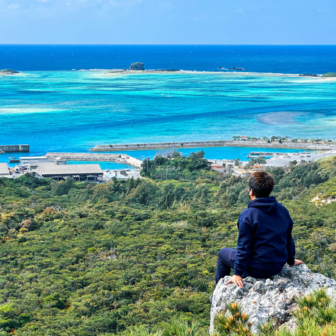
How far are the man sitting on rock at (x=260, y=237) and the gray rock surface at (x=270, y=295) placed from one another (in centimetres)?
9

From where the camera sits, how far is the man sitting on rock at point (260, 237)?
4.30m

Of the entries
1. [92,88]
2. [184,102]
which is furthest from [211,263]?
[92,88]

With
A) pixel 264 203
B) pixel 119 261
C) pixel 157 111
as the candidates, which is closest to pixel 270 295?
pixel 264 203

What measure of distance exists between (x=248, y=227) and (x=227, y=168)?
32692mm

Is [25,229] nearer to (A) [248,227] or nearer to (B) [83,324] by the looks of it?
(B) [83,324]

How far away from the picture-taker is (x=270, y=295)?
4.35m

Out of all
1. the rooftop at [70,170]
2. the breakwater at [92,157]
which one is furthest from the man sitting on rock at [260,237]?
the breakwater at [92,157]

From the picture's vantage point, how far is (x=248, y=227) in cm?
429

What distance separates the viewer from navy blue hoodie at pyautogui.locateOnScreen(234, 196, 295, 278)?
169 inches

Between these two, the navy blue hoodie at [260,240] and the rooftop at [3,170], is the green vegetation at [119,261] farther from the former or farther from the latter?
the rooftop at [3,170]

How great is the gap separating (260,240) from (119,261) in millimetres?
7193

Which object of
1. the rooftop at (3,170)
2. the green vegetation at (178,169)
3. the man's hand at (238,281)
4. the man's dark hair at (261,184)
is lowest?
the green vegetation at (178,169)

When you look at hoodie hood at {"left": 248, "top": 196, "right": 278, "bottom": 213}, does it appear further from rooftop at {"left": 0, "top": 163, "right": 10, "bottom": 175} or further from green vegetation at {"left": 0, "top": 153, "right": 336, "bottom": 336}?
rooftop at {"left": 0, "top": 163, "right": 10, "bottom": 175}

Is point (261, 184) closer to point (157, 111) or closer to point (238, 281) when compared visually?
point (238, 281)
